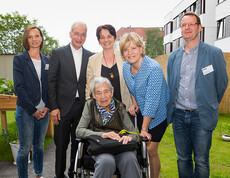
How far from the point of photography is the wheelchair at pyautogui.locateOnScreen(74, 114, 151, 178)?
2387mm

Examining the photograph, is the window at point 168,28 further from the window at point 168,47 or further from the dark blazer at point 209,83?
the dark blazer at point 209,83

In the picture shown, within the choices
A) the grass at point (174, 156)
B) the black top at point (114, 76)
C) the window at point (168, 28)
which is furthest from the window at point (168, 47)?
the black top at point (114, 76)

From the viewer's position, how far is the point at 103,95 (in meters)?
2.79

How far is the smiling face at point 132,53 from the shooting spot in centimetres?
262

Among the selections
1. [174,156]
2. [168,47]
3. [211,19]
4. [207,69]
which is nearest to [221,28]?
[211,19]

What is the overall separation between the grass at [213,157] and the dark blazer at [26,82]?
2.36 metres

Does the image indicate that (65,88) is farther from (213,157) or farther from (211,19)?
(211,19)

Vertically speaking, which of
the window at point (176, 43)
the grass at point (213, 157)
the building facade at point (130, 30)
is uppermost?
the building facade at point (130, 30)

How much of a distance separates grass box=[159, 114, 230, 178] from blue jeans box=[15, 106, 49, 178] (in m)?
2.04

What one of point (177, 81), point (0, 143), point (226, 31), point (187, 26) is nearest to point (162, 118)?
point (177, 81)

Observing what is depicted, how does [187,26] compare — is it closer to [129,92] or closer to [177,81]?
[177,81]

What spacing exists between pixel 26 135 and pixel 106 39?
1.70m

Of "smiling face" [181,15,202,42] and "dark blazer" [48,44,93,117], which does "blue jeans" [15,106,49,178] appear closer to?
"dark blazer" [48,44,93,117]

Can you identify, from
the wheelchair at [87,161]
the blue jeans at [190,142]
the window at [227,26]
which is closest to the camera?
the wheelchair at [87,161]
